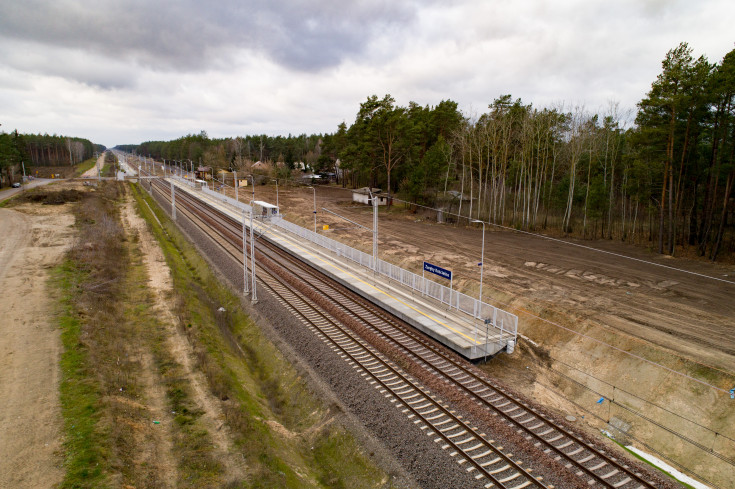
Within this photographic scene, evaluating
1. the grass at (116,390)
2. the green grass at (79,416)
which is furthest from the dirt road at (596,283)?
the green grass at (79,416)

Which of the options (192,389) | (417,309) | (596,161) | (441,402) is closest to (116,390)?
(192,389)

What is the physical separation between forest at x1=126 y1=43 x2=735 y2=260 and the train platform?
20.0m

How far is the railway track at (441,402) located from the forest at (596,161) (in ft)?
90.4

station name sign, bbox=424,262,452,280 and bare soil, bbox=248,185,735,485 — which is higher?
station name sign, bbox=424,262,452,280

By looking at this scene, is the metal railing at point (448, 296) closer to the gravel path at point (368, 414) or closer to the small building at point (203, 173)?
the gravel path at point (368, 414)

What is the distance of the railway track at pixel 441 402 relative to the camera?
12.3 metres

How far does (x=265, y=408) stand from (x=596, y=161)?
166 ft

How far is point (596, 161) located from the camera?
5050 cm

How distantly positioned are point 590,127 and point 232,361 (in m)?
50.6

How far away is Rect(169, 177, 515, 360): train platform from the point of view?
66.7 feet

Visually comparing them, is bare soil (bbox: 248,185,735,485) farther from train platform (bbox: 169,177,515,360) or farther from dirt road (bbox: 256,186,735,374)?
train platform (bbox: 169,177,515,360)

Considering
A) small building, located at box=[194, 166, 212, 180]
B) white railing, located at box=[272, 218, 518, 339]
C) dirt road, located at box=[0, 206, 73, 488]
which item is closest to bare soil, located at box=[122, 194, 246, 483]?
dirt road, located at box=[0, 206, 73, 488]

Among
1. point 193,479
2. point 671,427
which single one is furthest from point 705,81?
point 193,479

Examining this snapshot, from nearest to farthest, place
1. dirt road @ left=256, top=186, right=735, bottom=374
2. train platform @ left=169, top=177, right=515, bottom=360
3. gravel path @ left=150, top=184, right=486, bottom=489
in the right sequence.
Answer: gravel path @ left=150, top=184, right=486, bottom=489
train platform @ left=169, top=177, right=515, bottom=360
dirt road @ left=256, top=186, right=735, bottom=374
